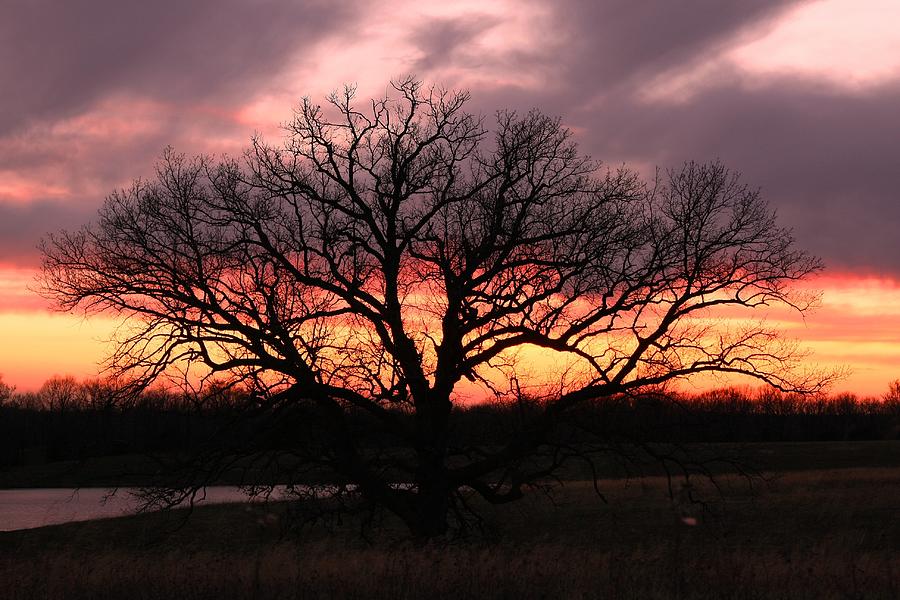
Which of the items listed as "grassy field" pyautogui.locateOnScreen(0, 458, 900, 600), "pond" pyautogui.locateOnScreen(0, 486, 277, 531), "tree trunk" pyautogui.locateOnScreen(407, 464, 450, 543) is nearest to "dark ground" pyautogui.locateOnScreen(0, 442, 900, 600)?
"grassy field" pyautogui.locateOnScreen(0, 458, 900, 600)

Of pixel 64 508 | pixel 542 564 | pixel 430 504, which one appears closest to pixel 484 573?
pixel 542 564

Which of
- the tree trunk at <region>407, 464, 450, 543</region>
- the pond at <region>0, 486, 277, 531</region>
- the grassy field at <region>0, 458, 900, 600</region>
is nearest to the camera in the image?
the grassy field at <region>0, 458, 900, 600</region>

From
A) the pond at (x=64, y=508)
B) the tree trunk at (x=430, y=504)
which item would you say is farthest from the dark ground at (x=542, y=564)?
the pond at (x=64, y=508)

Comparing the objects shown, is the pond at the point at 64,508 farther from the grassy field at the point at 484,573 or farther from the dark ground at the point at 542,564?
the grassy field at the point at 484,573

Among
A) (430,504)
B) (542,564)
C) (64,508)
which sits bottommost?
(64,508)

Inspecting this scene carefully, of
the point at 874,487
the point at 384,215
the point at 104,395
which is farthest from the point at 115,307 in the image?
the point at 874,487

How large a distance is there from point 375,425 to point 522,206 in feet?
19.2

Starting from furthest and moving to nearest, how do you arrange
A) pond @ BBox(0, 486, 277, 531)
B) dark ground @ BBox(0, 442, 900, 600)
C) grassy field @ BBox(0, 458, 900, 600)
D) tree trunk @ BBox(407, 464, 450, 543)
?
pond @ BBox(0, 486, 277, 531) → tree trunk @ BBox(407, 464, 450, 543) → dark ground @ BBox(0, 442, 900, 600) → grassy field @ BBox(0, 458, 900, 600)

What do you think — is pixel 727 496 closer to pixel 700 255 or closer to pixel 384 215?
pixel 700 255

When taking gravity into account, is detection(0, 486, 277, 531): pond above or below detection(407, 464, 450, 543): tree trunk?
below

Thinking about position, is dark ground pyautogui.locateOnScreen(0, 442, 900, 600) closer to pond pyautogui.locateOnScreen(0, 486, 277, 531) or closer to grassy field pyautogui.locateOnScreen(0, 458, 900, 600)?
grassy field pyautogui.locateOnScreen(0, 458, 900, 600)

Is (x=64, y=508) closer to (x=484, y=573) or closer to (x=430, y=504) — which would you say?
(x=430, y=504)

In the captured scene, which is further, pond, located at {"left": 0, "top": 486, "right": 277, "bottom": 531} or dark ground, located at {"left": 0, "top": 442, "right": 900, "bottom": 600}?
pond, located at {"left": 0, "top": 486, "right": 277, "bottom": 531}

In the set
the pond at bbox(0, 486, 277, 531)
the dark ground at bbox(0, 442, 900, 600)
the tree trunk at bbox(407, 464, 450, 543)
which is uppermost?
the tree trunk at bbox(407, 464, 450, 543)
